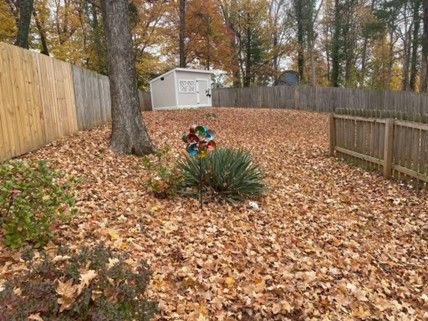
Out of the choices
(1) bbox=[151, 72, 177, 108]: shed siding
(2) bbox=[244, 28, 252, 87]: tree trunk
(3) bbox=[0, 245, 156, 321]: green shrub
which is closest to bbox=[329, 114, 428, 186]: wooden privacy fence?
(3) bbox=[0, 245, 156, 321]: green shrub

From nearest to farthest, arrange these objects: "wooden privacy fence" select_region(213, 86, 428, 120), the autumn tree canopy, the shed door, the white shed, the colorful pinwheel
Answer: the colorful pinwheel < "wooden privacy fence" select_region(213, 86, 428, 120) < the white shed < the autumn tree canopy < the shed door

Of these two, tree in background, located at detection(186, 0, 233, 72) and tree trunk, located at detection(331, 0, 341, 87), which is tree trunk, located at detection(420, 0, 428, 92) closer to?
tree trunk, located at detection(331, 0, 341, 87)

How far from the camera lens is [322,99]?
76.4 ft

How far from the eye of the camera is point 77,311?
7.93 feet

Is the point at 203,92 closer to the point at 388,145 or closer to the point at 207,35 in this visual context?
the point at 207,35

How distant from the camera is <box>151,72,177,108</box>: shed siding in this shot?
22.0 m

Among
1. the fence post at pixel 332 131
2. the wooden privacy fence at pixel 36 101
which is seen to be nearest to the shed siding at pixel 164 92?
the wooden privacy fence at pixel 36 101

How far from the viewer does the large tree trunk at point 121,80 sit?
7211mm

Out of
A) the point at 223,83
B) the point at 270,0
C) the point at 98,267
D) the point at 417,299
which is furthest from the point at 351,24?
the point at 98,267

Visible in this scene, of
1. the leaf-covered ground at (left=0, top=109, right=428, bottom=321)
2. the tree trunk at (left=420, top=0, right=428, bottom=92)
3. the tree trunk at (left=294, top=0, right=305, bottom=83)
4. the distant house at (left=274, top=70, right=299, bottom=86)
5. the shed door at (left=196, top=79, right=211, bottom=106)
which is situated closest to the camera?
the leaf-covered ground at (left=0, top=109, right=428, bottom=321)

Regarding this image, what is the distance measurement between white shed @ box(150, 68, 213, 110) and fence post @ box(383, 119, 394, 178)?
604 inches

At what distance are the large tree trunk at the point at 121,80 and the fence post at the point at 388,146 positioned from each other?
15.4 feet

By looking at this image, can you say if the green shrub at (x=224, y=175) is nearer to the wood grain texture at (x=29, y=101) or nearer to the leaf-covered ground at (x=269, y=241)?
the leaf-covered ground at (x=269, y=241)

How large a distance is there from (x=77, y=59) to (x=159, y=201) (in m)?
20.9
